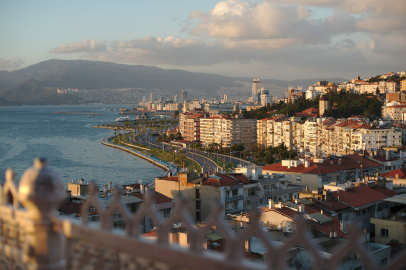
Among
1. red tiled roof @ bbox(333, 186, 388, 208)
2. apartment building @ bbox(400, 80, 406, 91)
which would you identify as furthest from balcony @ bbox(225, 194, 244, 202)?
apartment building @ bbox(400, 80, 406, 91)

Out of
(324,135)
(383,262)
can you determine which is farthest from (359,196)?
(324,135)

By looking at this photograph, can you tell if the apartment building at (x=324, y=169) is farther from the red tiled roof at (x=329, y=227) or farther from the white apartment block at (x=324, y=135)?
the red tiled roof at (x=329, y=227)

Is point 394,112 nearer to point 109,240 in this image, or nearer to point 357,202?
point 357,202

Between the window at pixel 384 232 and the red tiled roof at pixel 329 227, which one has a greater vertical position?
the red tiled roof at pixel 329 227

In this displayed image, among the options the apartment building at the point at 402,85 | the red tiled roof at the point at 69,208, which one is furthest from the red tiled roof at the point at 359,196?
the apartment building at the point at 402,85

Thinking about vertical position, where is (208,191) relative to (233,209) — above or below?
above

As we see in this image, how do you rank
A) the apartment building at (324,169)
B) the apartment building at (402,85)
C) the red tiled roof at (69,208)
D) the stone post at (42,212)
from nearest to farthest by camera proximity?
the stone post at (42,212), the red tiled roof at (69,208), the apartment building at (324,169), the apartment building at (402,85)

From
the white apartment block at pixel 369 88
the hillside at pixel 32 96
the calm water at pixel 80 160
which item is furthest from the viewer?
the hillside at pixel 32 96
